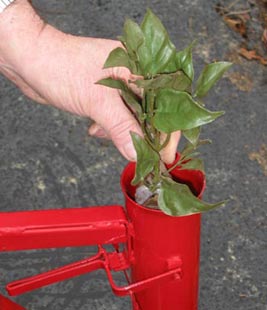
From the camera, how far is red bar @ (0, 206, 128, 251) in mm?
1205

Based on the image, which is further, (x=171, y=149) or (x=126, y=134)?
(x=126, y=134)

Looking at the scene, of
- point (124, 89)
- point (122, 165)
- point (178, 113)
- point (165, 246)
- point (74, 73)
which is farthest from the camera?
point (122, 165)

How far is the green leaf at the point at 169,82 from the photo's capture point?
0.96 meters

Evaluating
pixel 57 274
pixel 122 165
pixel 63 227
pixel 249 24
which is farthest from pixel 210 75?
pixel 249 24

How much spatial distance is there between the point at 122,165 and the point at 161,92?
48.1 inches

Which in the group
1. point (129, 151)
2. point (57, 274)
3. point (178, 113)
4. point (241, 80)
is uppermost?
point (178, 113)

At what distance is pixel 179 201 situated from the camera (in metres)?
1.06

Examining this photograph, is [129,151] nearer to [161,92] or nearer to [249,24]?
[161,92]

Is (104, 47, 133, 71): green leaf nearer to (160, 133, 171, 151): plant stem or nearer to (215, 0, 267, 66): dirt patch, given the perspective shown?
(160, 133, 171, 151): plant stem

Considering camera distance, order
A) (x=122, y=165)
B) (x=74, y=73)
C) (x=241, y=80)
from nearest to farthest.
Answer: (x=74, y=73) → (x=122, y=165) → (x=241, y=80)

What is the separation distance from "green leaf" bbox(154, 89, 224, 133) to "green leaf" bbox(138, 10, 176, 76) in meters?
0.04

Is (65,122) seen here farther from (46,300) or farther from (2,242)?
(2,242)

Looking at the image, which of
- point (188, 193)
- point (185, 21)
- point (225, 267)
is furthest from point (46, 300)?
point (185, 21)

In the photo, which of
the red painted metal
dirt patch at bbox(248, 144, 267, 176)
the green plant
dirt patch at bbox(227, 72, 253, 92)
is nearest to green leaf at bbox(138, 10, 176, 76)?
the green plant
